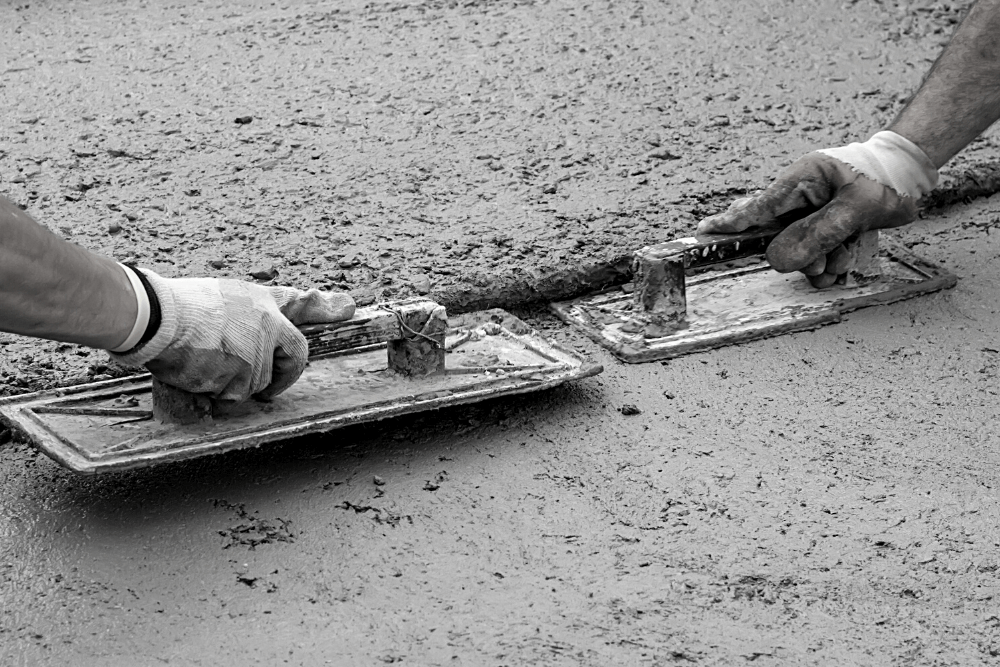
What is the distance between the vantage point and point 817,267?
8.40 ft

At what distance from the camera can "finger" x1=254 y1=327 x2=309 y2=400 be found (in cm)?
192

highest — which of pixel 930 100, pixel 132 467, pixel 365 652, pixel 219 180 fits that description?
pixel 930 100

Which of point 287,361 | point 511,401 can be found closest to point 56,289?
Result: point 287,361

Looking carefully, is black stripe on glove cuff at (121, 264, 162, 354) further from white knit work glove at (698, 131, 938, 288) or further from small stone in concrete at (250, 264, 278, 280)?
white knit work glove at (698, 131, 938, 288)

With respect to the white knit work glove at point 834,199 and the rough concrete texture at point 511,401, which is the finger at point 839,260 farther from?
the rough concrete texture at point 511,401

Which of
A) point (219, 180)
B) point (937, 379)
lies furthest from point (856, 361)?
point (219, 180)

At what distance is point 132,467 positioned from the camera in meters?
1.79

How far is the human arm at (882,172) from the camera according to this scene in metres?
2.48

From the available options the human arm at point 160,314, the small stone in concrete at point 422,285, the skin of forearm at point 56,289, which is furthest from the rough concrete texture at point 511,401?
the skin of forearm at point 56,289

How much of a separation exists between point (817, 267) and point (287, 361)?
125 cm

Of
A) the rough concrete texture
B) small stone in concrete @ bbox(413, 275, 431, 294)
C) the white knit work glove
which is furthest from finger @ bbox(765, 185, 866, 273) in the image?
small stone in concrete @ bbox(413, 275, 431, 294)

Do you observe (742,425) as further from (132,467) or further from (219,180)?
(219,180)

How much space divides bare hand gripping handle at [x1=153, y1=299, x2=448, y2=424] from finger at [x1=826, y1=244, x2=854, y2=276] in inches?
38.7

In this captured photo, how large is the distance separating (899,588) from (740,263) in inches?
48.4
